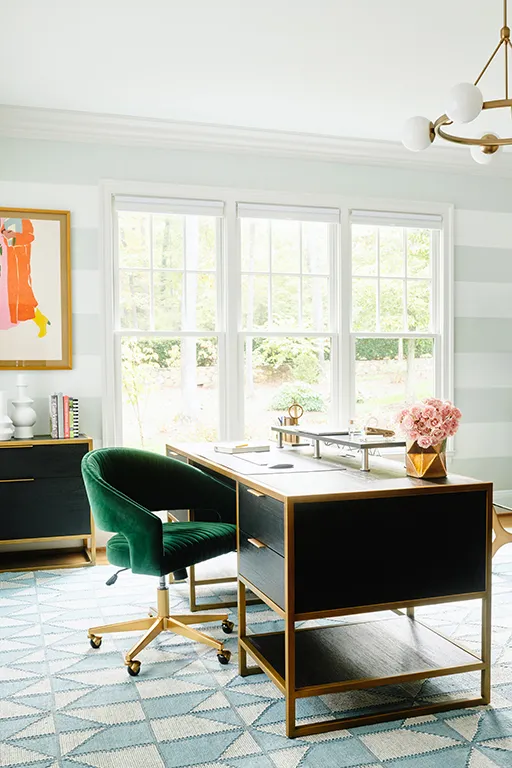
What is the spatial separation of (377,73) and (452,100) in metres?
1.74

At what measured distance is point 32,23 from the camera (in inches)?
145

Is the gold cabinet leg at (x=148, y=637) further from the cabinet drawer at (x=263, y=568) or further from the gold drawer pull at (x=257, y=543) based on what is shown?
the gold drawer pull at (x=257, y=543)

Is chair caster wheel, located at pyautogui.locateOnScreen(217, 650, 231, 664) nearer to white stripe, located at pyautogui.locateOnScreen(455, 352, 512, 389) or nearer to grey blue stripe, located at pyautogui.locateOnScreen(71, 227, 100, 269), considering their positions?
grey blue stripe, located at pyautogui.locateOnScreen(71, 227, 100, 269)

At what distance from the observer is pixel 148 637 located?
10.4 ft

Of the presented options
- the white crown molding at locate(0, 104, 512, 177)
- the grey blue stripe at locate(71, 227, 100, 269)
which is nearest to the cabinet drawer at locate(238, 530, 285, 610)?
the grey blue stripe at locate(71, 227, 100, 269)

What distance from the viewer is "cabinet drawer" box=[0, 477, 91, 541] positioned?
4629 mm

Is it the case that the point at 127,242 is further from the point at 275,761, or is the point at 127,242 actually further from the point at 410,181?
the point at 275,761

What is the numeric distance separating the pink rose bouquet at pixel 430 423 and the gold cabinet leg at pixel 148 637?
1375 mm

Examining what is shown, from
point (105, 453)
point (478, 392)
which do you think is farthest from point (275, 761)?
point (478, 392)

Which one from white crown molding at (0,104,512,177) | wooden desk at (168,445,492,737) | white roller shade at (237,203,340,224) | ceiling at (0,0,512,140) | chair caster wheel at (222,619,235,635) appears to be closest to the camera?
wooden desk at (168,445,492,737)

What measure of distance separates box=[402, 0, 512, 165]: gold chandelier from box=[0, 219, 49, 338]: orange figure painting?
2.80 metres

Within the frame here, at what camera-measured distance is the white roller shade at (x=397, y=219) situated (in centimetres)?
581

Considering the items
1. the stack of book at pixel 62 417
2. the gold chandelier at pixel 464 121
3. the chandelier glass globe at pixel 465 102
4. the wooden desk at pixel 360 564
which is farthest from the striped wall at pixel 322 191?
the chandelier glass globe at pixel 465 102

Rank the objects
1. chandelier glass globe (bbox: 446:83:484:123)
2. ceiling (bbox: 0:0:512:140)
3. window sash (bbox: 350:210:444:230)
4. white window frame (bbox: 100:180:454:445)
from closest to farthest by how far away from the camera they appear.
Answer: chandelier glass globe (bbox: 446:83:484:123), ceiling (bbox: 0:0:512:140), white window frame (bbox: 100:180:454:445), window sash (bbox: 350:210:444:230)
